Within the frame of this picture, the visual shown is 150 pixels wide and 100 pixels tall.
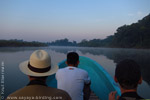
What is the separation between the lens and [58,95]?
0.92m

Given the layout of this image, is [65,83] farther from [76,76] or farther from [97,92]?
[97,92]

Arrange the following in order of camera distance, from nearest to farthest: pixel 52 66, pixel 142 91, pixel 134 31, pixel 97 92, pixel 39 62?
pixel 39 62 < pixel 52 66 < pixel 97 92 < pixel 142 91 < pixel 134 31

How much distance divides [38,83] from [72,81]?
0.81 m

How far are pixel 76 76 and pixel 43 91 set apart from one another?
Result: 0.84 metres

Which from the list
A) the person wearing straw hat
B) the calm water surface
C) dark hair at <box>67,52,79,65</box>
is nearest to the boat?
the calm water surface

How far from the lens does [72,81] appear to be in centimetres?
168

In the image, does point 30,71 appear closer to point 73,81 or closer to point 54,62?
point 54,62

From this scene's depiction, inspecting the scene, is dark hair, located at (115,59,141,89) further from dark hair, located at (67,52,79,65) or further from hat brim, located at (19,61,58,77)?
dark hair, located at (67,52,79,65)

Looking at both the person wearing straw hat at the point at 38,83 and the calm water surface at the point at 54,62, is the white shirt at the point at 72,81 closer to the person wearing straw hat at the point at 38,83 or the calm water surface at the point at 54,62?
the calm water surface at the point at 54,62

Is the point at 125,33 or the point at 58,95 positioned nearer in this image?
the point at 58,95

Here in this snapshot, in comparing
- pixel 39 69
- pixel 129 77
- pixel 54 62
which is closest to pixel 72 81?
pixel 54 62

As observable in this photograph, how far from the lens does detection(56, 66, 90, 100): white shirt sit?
5.48ft

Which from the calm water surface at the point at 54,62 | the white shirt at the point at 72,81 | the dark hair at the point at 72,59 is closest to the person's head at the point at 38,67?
the calm water surface at the point at 54,62

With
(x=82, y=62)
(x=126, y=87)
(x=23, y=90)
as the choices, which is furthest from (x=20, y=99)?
(x=82, y=62)
